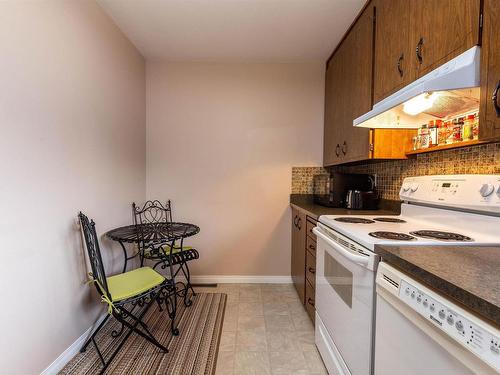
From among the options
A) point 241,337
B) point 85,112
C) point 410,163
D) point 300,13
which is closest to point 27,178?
point 85,112

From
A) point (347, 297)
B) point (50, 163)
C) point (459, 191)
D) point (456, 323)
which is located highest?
point (50, 163)

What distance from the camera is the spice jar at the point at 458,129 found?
4.47 ft

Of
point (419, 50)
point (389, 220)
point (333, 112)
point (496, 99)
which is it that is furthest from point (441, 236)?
point (333, 112)

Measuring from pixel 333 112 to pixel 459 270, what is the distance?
203 centimetres

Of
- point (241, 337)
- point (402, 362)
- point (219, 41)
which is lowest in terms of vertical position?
point (241, 337)

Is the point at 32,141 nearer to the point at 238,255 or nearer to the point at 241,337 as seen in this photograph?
the point at 241,337

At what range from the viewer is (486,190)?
3.85ft

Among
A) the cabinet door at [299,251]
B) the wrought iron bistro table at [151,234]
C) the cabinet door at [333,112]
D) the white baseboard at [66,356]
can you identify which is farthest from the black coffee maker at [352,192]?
the white baseboard at [66,356]

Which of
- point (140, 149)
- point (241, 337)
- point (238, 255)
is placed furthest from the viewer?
point (238, 255)

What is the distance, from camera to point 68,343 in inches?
62.9

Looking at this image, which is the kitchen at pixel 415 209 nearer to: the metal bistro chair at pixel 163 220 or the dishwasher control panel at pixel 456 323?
the dishwasher control panel at pixel 456 323

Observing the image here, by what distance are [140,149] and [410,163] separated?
247 cm

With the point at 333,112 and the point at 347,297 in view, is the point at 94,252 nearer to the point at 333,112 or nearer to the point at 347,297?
the point at 347,297

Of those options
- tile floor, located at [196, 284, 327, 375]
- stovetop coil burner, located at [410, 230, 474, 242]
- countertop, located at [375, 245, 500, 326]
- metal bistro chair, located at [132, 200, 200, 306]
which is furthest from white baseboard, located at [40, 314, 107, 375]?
stovetop coil burner, located at [410, 230, 474, 242]
